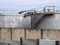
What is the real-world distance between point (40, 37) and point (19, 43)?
0.63 metres

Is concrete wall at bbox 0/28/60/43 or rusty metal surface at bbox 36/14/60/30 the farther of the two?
rusty metal surface at bbox 36/14/60/30

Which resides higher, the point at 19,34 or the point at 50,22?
the point at 50,22

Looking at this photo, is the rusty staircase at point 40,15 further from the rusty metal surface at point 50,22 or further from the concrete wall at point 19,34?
the concrete wall at point 19,34

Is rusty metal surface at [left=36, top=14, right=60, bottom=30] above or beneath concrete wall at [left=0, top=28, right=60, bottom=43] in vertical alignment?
above

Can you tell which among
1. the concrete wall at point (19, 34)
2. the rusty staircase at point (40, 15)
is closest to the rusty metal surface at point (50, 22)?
the rusty staircase at point (40, 15)

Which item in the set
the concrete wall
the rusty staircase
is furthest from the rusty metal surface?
the concrete wall

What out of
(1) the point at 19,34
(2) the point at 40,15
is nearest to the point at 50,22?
(2) the point at 40,15

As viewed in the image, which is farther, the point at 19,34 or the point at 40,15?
the point at 40,15

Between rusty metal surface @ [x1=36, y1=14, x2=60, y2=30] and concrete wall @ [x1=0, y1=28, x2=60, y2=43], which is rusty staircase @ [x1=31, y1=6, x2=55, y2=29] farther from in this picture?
concrete wall @ [x1=0, y1=28, x2=60, y2=43]

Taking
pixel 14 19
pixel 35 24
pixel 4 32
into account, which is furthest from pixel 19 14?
pixel 4 32

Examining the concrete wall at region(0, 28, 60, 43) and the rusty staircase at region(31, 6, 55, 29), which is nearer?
the concrete wall at region(0, 28, 60, 43)

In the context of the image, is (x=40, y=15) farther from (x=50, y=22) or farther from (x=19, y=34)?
(x=19, y=34)

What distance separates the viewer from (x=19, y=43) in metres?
5.61

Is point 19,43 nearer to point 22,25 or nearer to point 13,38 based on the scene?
point 13,38
